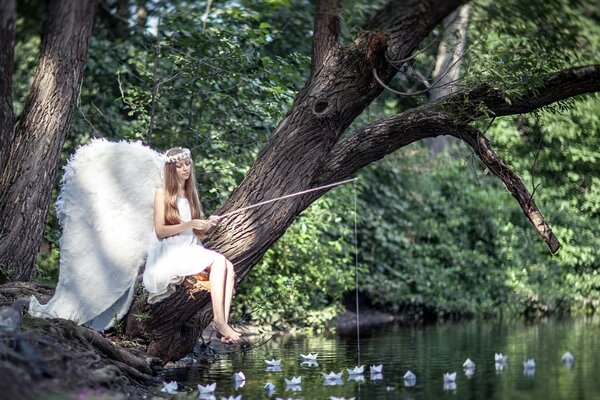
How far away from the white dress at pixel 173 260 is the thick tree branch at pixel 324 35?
A: 1.63 meters

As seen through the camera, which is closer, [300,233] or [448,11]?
[448,11]

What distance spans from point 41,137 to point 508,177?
4622 mm

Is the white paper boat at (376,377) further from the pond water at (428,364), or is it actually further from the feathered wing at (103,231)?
the feathered wing at (103,231)

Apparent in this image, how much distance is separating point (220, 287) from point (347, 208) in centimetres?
756

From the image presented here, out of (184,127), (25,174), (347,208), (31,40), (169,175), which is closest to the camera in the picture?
(169,175)

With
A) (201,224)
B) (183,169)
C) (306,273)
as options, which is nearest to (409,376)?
(201,224)

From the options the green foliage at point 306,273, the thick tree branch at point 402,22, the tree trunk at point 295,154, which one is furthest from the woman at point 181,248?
the green foliage at point 306,273

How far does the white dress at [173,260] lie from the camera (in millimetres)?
7676

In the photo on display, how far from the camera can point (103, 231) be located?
820cm

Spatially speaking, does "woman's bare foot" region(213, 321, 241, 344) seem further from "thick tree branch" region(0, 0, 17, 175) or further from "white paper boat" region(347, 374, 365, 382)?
"thick tree branch" region(0, 0, 17, 175)

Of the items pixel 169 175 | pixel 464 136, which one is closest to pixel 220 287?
pixel 169 175

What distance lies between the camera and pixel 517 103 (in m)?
7.96

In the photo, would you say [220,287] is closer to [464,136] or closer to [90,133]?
[464,136]

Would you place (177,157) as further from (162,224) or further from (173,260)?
(173,260)
